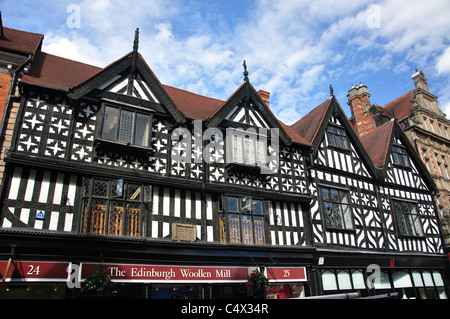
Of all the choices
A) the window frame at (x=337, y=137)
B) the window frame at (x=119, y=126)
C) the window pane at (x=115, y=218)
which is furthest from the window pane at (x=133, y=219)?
the window frame at (x=337, y=137)

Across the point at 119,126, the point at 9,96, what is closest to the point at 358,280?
the point at 119,126

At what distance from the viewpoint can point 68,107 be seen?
10.2m

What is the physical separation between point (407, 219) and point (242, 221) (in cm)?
943

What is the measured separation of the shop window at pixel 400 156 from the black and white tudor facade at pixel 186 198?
2.21 meters

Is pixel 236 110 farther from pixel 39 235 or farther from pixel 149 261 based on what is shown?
pixel 39 235

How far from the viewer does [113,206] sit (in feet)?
32.2

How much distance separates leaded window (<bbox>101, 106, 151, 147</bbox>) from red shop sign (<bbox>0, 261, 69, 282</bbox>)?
12.4ft

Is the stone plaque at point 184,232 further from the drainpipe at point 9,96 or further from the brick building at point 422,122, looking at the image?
the brick building at point 422,122

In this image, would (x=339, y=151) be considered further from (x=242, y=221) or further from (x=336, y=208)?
(x=242, y=221)

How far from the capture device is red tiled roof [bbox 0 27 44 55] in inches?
408

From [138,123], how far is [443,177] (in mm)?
17897

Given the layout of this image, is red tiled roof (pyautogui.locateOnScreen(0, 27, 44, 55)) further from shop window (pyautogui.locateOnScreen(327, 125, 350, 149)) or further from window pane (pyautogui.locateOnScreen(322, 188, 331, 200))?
shop window (pyautogui.locateOnScreen(327, 125, 350, 149))

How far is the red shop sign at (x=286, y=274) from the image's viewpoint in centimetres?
1142
